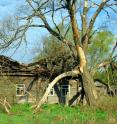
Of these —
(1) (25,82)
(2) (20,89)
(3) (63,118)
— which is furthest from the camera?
(1) (25,82)

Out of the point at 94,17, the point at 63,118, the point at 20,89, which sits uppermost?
the point at 94,17

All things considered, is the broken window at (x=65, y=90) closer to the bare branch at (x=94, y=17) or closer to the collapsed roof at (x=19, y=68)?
the collapsed roof at (x=19, y=68)

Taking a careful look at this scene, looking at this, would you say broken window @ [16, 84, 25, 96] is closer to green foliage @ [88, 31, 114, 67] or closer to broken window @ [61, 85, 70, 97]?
broken window @ [61, 85, 70, 97]

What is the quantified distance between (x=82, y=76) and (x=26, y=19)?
20.0 feet

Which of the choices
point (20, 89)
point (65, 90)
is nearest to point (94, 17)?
point (20, 89)

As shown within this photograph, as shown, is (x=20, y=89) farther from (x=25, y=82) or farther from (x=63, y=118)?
(x=63, y=118)

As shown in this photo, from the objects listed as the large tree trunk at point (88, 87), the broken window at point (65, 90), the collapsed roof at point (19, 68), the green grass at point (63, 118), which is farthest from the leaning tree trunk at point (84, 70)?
the broken window at point (65, 90)

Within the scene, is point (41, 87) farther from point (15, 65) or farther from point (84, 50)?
point (84, 50)

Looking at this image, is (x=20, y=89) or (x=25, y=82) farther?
(x=25, y=82)

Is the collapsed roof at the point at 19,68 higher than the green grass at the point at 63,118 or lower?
higher

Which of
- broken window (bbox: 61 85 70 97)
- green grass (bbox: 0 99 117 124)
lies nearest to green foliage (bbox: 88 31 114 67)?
broken window (bbox: 61 85 70 97)

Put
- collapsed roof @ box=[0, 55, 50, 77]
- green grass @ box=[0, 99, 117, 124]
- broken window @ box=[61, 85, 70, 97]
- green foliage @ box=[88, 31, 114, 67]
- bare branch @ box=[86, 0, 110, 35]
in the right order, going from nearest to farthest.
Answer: green grass @ box=[0, 99, 117, 124], bare branch @ box=[86, 0, 110, 35], collapsed roof @ box=[0, 55, 50, 77], broken window @ box=[61, 85, 70, 97], green foliage @ box=[88, 31, 114, 67]

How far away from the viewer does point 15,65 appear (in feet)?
114

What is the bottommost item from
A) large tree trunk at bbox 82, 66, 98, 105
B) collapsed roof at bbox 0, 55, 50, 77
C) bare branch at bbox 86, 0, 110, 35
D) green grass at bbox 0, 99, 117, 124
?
green grass at bbox 0, 99, 117, 124
